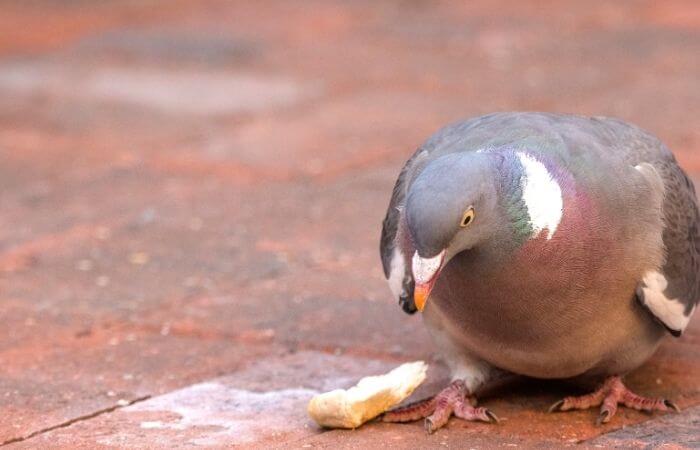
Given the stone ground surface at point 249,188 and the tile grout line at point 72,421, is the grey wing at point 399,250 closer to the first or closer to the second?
the stone ground surface at point 249,188

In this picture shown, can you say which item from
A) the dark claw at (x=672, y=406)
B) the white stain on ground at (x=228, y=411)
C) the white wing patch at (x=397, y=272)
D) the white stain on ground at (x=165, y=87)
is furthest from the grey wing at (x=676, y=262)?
the white stain on ground at (x=165, y=87)

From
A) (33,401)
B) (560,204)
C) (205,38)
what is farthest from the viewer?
(205,38)

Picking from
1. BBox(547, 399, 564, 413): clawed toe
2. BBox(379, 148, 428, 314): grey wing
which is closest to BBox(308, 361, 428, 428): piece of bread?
BBox(379, 148, 428, 314): grey wing

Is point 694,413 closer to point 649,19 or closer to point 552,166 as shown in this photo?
point 552,166

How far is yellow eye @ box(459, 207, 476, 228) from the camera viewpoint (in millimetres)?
3621

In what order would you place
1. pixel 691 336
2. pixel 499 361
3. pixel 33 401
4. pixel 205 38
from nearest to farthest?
1. pixel 499 361
2. pixel 33 401
3. pixel 691 336
4. pixel 205 38

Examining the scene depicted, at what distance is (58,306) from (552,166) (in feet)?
8.28

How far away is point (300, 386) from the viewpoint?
474 centimetres

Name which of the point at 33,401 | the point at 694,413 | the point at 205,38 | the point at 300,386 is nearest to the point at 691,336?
the point at 694,413

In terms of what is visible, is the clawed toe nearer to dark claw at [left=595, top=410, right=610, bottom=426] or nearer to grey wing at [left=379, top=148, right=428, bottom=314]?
dark claw at [left=595, top=410, right=610, bottom=426]

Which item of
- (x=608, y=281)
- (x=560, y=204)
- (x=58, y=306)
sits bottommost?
(x=58, y=306)

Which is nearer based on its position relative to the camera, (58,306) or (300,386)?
(300,386)

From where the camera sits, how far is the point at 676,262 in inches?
171

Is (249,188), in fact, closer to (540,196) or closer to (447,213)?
(540,196)
